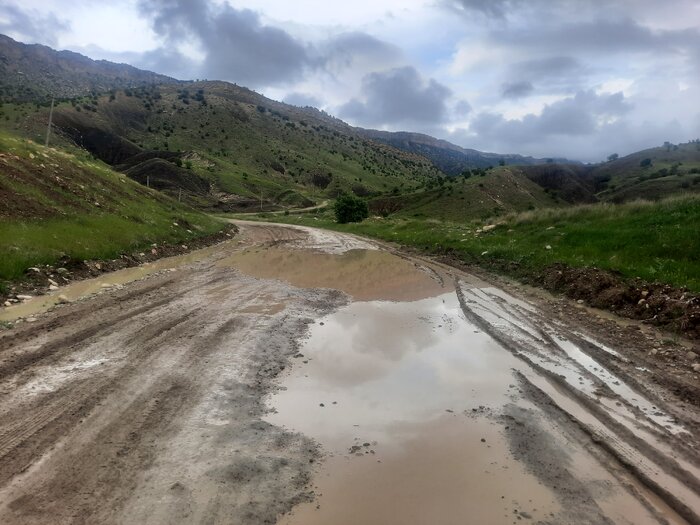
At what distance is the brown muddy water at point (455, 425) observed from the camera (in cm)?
454

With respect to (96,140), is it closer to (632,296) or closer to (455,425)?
(632,296)

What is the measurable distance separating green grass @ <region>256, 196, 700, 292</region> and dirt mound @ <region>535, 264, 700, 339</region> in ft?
1.68

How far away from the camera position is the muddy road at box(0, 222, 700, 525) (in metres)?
A: 4.46

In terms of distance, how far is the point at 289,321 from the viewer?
1108 centimetres

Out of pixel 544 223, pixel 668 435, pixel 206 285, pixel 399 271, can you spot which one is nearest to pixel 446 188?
pixel 544 223

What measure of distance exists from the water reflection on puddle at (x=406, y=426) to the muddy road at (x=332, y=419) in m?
0.03

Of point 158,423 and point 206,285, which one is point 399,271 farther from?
point 158,423

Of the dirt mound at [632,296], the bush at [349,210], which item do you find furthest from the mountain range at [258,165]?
the dirt mound at [632,296]

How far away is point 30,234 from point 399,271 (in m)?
14.2

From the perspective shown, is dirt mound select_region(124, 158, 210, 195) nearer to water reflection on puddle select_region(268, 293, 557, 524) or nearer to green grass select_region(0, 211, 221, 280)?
green grass select_region(0, 211, 221, 280)

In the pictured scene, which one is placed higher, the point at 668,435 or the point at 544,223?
the point at 544,223

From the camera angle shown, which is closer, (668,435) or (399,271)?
(668,435)

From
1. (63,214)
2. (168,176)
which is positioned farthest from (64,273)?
(168,176)

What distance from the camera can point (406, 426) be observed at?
6.13 metres
